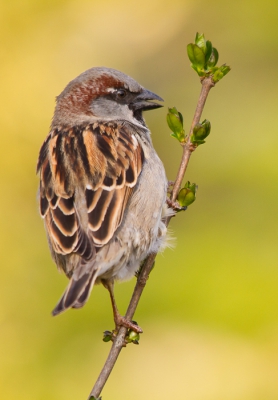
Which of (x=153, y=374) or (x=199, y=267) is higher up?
(x=199, y=267)

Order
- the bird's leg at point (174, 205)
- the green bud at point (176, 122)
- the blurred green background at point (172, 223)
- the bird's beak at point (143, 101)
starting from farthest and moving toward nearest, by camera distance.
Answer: the blurred green background at point (172, 223) → the bird's beak at point (143, 101) → the bird's leg at point (174, 205) → the green bud at point (176, 122)

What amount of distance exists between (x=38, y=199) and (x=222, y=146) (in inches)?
201

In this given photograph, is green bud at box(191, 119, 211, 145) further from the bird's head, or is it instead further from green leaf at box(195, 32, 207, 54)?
the bird's head

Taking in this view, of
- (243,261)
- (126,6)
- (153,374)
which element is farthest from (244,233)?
(126,6)

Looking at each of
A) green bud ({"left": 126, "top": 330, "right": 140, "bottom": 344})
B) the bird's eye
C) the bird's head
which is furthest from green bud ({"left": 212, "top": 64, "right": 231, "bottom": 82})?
green bud ({"left": 126, "top": 330, "right": 140, "bottom": 344})

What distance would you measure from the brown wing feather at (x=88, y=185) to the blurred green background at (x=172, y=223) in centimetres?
293

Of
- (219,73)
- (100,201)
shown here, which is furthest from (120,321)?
(219,73)

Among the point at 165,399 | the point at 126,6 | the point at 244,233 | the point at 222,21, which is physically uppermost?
the point at 222,21

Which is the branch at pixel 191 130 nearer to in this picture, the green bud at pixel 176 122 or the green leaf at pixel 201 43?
the green bud at pixel 176 122

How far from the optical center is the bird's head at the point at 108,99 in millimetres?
4746

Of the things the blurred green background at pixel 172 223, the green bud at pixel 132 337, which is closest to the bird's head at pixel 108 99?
the green bud at pixel 132 337

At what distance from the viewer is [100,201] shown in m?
3.96

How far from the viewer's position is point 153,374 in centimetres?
666

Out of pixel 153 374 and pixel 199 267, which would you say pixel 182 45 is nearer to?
pixel 199 267
